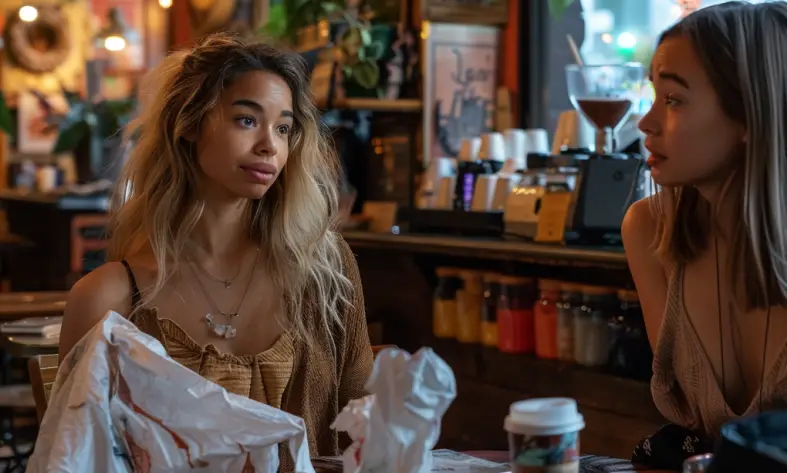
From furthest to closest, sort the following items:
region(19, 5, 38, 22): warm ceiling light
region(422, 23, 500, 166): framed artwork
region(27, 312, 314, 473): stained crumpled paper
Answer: region(19, 5, 38, 22): warm ceiling light < region(422, 23, 500, 166): framed artwork < region(27, 312, 314, 473): stained crumpled paper

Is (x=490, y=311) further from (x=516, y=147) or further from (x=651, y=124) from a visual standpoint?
(x=651, y=124)

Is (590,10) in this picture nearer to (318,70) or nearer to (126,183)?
(318,70)

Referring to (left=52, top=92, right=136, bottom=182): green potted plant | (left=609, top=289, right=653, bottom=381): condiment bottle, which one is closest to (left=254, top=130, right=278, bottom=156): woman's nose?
(left=609, top=289, right=653, bottom=381): condiment bottle

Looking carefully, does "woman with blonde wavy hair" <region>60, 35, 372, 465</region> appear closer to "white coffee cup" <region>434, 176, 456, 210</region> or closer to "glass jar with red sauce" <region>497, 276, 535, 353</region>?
"glass jar with red sauce" <region>497, 276, 535, 353</region>

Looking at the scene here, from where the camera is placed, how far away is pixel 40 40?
12023 mm

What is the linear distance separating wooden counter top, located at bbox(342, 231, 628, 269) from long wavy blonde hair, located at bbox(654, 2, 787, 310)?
46.4 inches

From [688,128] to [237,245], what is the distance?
2.96ft

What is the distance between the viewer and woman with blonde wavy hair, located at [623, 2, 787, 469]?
5.49 feet

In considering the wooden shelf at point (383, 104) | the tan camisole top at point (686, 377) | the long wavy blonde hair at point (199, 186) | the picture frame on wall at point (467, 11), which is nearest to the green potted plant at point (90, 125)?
the wooden shelf at point (383, 104)

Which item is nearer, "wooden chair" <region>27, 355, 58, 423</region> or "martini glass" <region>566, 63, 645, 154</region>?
"wooden chair" <region>27, 355, 58, 423</region>

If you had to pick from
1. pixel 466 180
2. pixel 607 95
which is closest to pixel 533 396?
pixel 466 180

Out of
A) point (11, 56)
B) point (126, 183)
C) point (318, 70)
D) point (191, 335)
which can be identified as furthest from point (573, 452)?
point (11, 56)

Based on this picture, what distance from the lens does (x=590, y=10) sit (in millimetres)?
4410

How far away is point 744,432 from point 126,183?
4.97 feet
